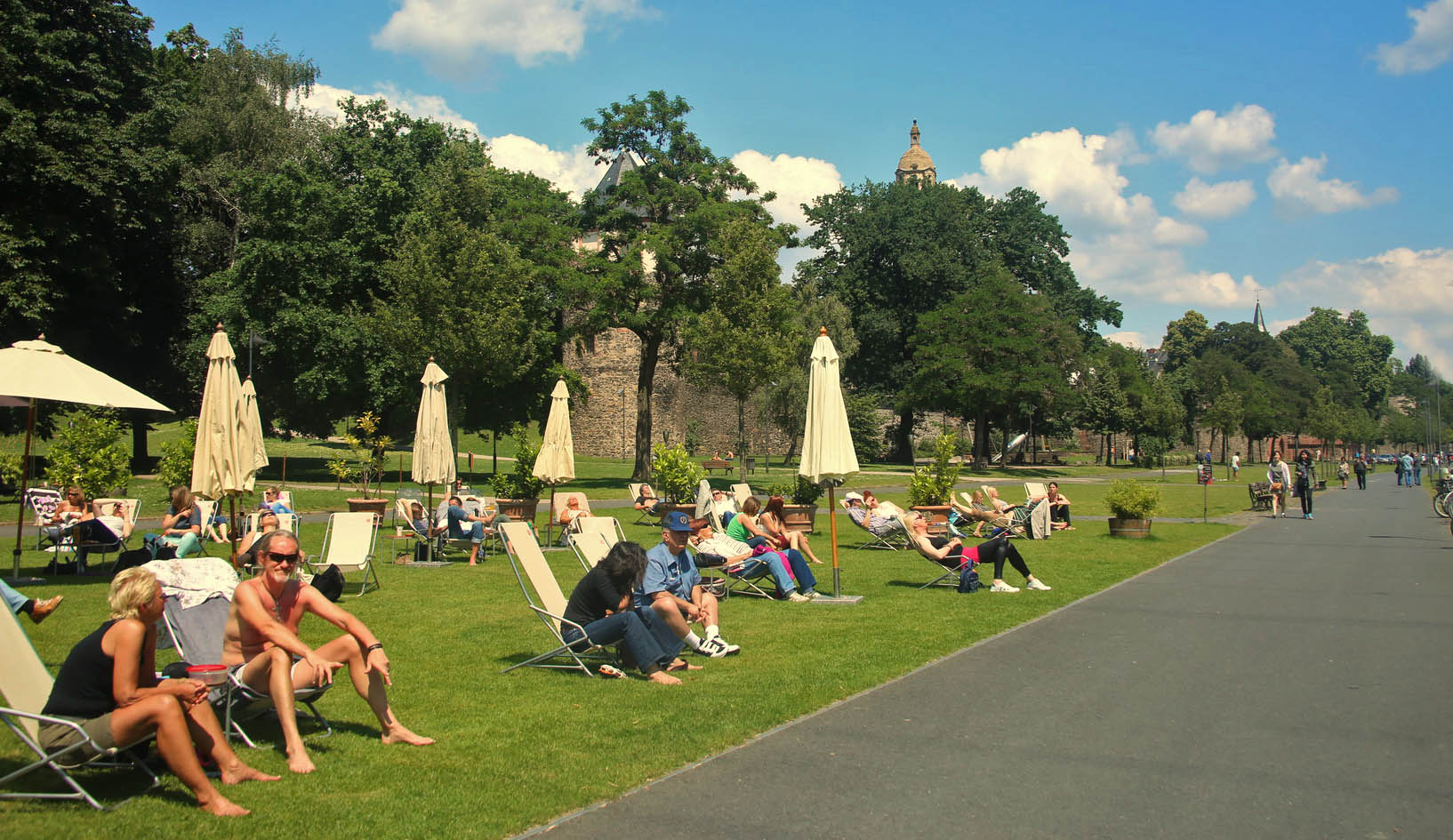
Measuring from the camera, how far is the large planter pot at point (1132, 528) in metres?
16.9

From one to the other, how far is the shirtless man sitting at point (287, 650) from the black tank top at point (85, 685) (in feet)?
2.23

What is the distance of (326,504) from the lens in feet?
73.5

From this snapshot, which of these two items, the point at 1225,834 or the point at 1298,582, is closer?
the point at 1225,834

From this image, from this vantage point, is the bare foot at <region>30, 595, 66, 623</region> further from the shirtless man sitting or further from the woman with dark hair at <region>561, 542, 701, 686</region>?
the woman with dark hair at <region>561, 542, 701, 686</region>

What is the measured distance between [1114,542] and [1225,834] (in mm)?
13111

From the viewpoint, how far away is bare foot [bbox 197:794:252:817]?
400 cm

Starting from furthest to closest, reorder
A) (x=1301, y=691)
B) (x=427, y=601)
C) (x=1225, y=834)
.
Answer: (x=427, y=601) → (x=1301, y=691) → (x=1225, y=834)

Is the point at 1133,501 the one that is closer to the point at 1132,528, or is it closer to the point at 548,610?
the point at 1132,528

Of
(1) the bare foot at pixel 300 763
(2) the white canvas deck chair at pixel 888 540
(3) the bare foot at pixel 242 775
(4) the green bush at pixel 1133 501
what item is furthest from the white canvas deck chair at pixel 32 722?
(4) the green bush at pixel 1133 501

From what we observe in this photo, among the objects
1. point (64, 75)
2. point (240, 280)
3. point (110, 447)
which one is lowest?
point (110, 447)

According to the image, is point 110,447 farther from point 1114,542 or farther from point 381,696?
point 1114,542

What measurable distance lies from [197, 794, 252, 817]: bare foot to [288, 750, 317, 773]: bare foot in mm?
521

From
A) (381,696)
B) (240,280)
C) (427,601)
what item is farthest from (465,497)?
(240,280)

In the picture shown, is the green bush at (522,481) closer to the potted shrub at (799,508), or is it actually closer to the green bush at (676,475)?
the green bush at (676,475)
